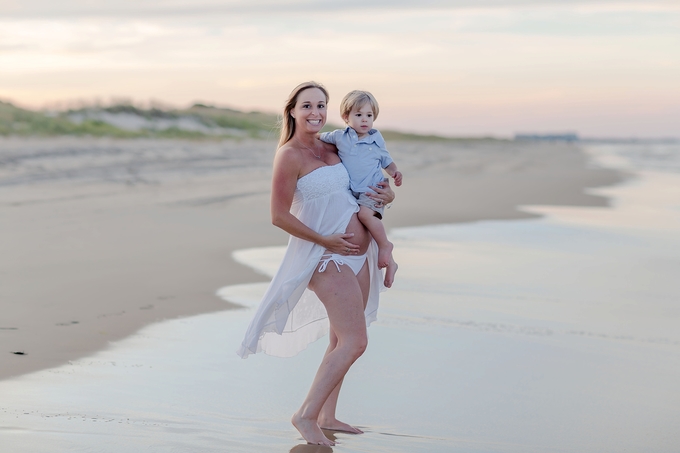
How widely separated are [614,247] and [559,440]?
21.9 ft

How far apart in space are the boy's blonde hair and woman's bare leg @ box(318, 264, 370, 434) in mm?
780

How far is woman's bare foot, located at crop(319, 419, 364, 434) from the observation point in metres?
4.09

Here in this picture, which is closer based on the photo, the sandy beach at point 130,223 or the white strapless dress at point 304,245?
the white strapless dress at point 304,245

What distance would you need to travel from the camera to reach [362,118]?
13.4ft

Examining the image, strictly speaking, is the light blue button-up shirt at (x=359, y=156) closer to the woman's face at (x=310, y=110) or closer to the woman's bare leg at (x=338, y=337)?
the woman's face at (x=310, y=110)

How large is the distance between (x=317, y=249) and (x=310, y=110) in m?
0.67

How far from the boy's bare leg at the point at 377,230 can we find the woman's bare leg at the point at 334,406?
12 centimetres

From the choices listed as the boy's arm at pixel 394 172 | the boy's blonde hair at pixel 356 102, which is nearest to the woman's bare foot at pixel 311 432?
the boy's arm at pixel 394 172

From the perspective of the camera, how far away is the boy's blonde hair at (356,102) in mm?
4105

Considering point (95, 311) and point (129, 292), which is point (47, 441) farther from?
point (129, 292)

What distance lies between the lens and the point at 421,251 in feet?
31.8

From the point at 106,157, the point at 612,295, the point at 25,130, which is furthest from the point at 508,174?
the point at 612,295

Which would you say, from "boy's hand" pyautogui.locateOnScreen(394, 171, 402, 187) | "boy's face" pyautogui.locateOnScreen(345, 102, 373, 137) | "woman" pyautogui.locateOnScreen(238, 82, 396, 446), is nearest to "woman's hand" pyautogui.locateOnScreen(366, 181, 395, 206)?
"woman" pyautogui.locateOnScreen(238, 82, 396, 446)

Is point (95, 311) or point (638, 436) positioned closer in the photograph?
point (638, 436)
